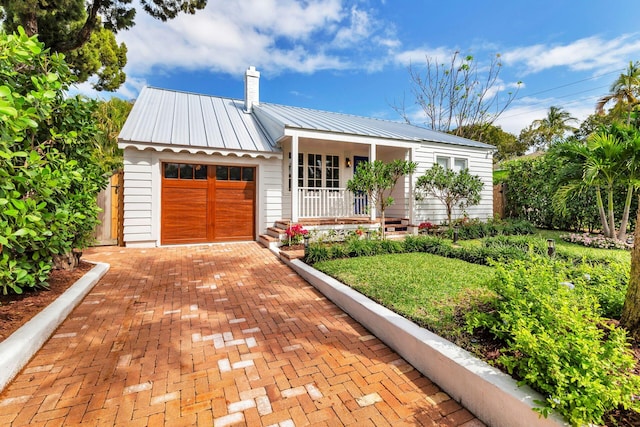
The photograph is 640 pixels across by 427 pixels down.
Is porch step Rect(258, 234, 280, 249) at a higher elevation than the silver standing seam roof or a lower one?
lower

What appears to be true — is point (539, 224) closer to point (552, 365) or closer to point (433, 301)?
point (433, 301)

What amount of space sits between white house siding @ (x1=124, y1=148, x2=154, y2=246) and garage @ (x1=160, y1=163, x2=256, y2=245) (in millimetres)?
352

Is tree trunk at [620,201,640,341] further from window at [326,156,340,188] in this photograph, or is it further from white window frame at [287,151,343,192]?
window at [326,156,340,188]

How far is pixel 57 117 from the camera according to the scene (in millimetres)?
4047

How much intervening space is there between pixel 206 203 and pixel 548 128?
3659 centimetres

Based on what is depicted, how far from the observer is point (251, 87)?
463 inches

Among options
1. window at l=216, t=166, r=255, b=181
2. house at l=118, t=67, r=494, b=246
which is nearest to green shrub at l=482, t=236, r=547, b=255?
house at l=118, t=67, r=494, b=246

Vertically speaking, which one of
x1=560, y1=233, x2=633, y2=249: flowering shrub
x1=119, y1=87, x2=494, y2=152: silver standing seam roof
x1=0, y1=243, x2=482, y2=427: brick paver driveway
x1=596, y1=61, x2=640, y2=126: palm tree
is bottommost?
x1=0, y1=243, x2=482, y2=427: brick paver driveway

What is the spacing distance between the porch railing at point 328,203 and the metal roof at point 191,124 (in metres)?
1.80

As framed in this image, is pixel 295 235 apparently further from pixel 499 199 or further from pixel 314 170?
pixel 499 199

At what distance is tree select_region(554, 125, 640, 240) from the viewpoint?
21.4 ft

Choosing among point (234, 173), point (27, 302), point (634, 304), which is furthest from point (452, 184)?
point (27, 302)

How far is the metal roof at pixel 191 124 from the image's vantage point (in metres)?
7.81

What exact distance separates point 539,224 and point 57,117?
14.8m
